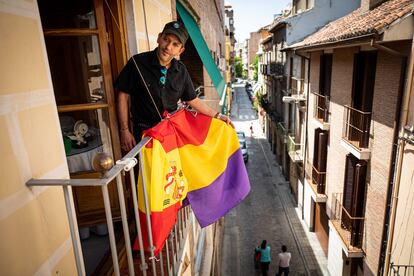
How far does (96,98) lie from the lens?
3.41 metres

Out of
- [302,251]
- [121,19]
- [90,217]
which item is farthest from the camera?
[302,251]

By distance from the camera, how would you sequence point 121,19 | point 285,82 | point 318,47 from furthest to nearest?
point 285,82 → point 318,47 → point 121,19

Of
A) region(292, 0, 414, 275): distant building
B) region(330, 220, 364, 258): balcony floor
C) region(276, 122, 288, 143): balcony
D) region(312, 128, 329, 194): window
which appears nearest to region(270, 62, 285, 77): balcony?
region(276, 122, 288, 143): balcony

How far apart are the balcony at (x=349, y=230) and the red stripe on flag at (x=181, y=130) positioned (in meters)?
6.92

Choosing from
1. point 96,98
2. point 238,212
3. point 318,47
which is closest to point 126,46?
point 96,98

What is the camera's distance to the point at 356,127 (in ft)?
28.7

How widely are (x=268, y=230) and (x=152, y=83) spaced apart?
1217cm

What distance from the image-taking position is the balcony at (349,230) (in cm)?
859

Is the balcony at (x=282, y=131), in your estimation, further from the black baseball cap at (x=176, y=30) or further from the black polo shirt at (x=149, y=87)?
the black baseball cap at (x=176, y=30)

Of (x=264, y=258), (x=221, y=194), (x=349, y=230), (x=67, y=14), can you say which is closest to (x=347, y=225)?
(x=349, y=230)

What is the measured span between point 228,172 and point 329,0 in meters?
16.5

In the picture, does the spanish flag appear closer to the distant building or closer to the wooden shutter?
the distant building

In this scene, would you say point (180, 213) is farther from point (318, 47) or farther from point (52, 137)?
point (318, 47)

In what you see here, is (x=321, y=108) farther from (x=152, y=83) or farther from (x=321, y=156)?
(x=152, y=83)
